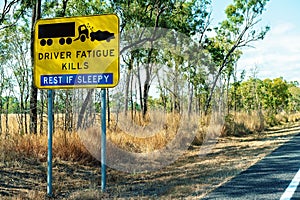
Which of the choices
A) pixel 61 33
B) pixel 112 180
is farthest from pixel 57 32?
pixel 112 180

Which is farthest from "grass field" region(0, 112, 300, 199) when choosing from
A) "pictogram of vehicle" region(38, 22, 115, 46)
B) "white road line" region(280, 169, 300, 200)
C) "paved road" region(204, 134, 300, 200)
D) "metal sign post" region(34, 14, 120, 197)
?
"pictogram of vehicle" region(38, 22, 115, 46)

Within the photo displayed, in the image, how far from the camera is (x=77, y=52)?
236 inches

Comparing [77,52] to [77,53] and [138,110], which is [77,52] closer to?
[77,53]

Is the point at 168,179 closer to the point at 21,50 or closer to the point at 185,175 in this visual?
the point at 185,175

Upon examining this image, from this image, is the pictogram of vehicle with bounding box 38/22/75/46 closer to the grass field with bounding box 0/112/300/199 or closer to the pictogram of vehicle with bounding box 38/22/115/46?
the pictogram of vehicle with bounding box 38/22/115/46

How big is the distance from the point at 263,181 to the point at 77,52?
12.5ft

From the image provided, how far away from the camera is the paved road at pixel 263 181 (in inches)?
209

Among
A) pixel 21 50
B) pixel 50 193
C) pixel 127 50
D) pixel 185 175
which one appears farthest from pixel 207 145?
pixel 50 193

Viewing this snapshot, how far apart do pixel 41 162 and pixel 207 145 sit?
7.67m

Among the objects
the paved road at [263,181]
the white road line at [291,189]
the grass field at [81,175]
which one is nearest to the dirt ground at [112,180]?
the grass field at [81,175]

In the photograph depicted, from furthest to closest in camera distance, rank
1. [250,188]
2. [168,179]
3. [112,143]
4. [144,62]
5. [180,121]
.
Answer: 1. [144,62]
2. [180,121]
3. [112,143]
4. [168,179]
5. [250,188]

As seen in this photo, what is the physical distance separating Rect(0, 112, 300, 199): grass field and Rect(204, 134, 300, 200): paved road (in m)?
0.27

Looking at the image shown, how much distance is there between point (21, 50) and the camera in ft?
34.2

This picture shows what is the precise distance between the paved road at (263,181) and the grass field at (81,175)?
269 millimetres
